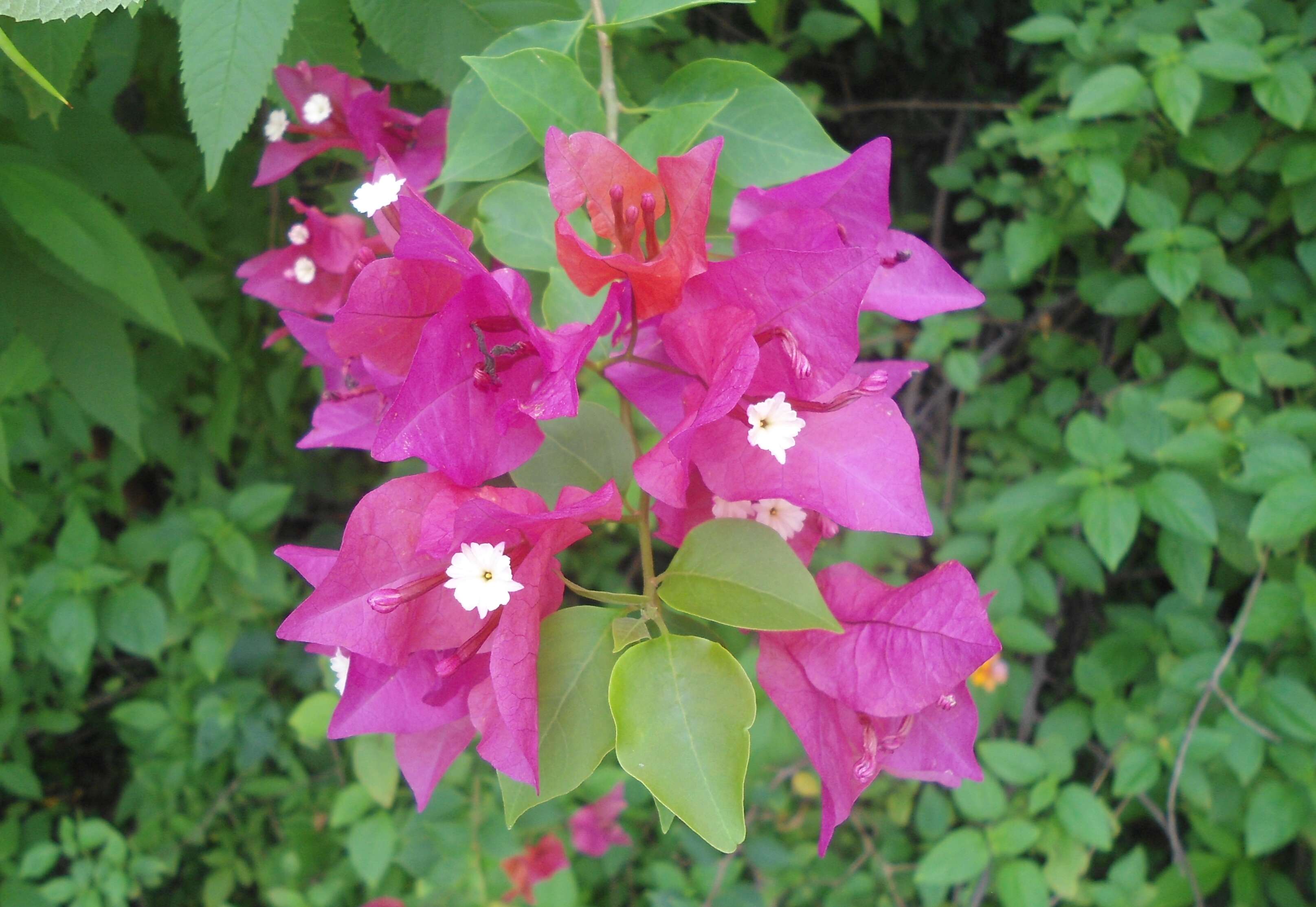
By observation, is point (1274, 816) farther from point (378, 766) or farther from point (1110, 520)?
point (378, 766)

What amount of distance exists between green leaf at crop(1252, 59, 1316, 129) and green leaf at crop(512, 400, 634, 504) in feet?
2.93

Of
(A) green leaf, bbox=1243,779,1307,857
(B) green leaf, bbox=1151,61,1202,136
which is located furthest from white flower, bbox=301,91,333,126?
(A) green leaf, bbox=1243,779,1307,857

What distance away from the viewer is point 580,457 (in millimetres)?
542

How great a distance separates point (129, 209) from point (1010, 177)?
1.09 m

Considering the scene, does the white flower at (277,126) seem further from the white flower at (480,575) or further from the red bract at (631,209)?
the white flower at (480,575)

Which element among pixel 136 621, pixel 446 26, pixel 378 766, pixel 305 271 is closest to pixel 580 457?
pixel 305 271

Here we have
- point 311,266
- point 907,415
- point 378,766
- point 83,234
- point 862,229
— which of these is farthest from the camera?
point 907,415

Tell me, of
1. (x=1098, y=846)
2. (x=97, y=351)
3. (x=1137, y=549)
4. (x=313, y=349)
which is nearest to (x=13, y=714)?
(x=97, y=351)

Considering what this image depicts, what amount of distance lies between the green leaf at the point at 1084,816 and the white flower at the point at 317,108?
3.55 ft

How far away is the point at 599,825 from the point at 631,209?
1.00 metres

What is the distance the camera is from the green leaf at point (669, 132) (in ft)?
1.75

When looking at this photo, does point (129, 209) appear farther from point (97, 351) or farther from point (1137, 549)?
point (1137, 549)

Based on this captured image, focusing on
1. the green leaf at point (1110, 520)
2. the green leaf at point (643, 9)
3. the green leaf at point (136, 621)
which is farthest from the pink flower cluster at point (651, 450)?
the green leaf at point (136, 621)

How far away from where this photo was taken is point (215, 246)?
1.20 metres
